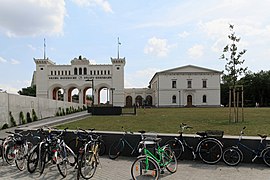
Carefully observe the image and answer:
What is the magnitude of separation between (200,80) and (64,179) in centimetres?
8756

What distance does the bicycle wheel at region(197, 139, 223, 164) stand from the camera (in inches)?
324

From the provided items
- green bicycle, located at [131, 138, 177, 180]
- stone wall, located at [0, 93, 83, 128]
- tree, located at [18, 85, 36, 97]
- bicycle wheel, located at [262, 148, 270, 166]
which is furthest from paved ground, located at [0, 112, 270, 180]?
tree, located at [18, 85, 36, 97]

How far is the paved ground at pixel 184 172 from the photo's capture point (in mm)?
7020

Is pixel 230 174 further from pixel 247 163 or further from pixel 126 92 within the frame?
pixel 126 92

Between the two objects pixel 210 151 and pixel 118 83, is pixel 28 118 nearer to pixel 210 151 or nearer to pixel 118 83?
pixel 210 151

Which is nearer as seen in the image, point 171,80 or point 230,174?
point 230,174

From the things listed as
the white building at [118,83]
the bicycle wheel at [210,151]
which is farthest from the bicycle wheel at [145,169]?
the white building at [118,83]

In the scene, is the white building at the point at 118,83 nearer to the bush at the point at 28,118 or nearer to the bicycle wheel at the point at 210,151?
the bush at the point at 28,118

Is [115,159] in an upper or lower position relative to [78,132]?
lower

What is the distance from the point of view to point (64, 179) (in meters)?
6.94

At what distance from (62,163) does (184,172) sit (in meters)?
3.01

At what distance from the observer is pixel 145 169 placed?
258 inches

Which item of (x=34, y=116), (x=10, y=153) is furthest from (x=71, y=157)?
(x=34, y=116)

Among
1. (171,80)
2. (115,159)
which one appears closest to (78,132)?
(115,159)
